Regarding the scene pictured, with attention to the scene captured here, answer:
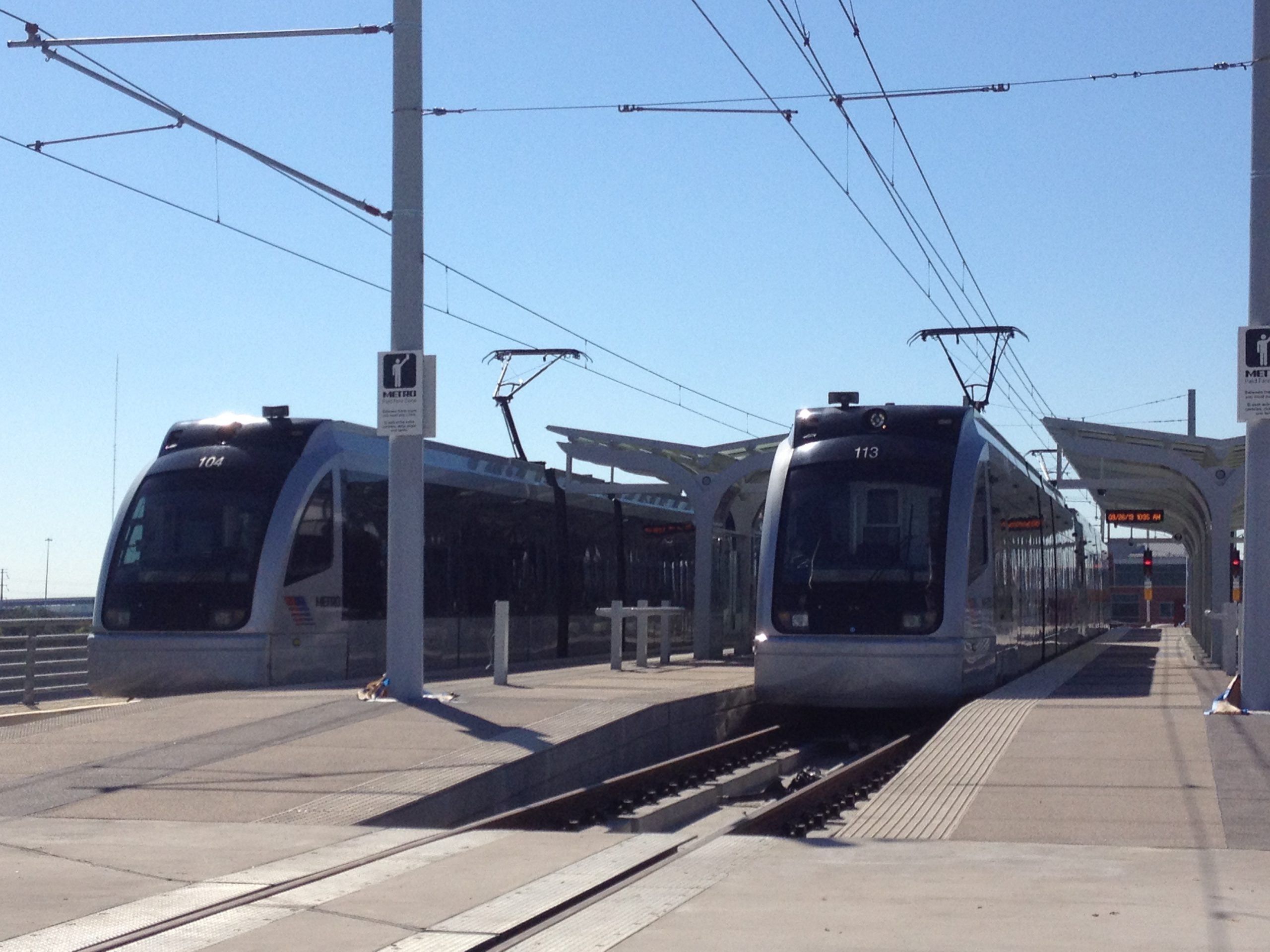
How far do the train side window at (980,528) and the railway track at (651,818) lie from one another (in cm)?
180

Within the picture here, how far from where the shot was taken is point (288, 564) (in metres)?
17.2

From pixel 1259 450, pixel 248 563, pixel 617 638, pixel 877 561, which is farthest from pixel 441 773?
pixel 617 638

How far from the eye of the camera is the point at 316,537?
693 inches

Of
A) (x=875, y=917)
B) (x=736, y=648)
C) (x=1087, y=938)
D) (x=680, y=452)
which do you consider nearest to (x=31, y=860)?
(x=875, y=917)

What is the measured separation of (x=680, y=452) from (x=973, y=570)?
9247 millimetres

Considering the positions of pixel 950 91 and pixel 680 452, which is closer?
pixel 950 91

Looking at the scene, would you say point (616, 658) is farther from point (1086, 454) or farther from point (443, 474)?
point (1086, 454)

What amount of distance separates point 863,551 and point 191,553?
7.04m

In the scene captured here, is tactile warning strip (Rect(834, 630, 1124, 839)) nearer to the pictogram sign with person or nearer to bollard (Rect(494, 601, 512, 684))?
bollard (Rect(494, 601, 512, 684))

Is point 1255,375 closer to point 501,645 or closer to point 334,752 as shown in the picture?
point 334,752

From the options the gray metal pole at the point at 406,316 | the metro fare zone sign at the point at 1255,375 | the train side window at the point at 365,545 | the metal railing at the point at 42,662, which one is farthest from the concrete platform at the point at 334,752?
the metro fare zone sign at the point at 1255,375

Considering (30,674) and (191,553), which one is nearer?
(191,553)

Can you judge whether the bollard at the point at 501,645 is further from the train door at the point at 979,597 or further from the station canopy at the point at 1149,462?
the station canopy at the point at 1149,462

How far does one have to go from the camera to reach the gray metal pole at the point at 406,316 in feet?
46.2
